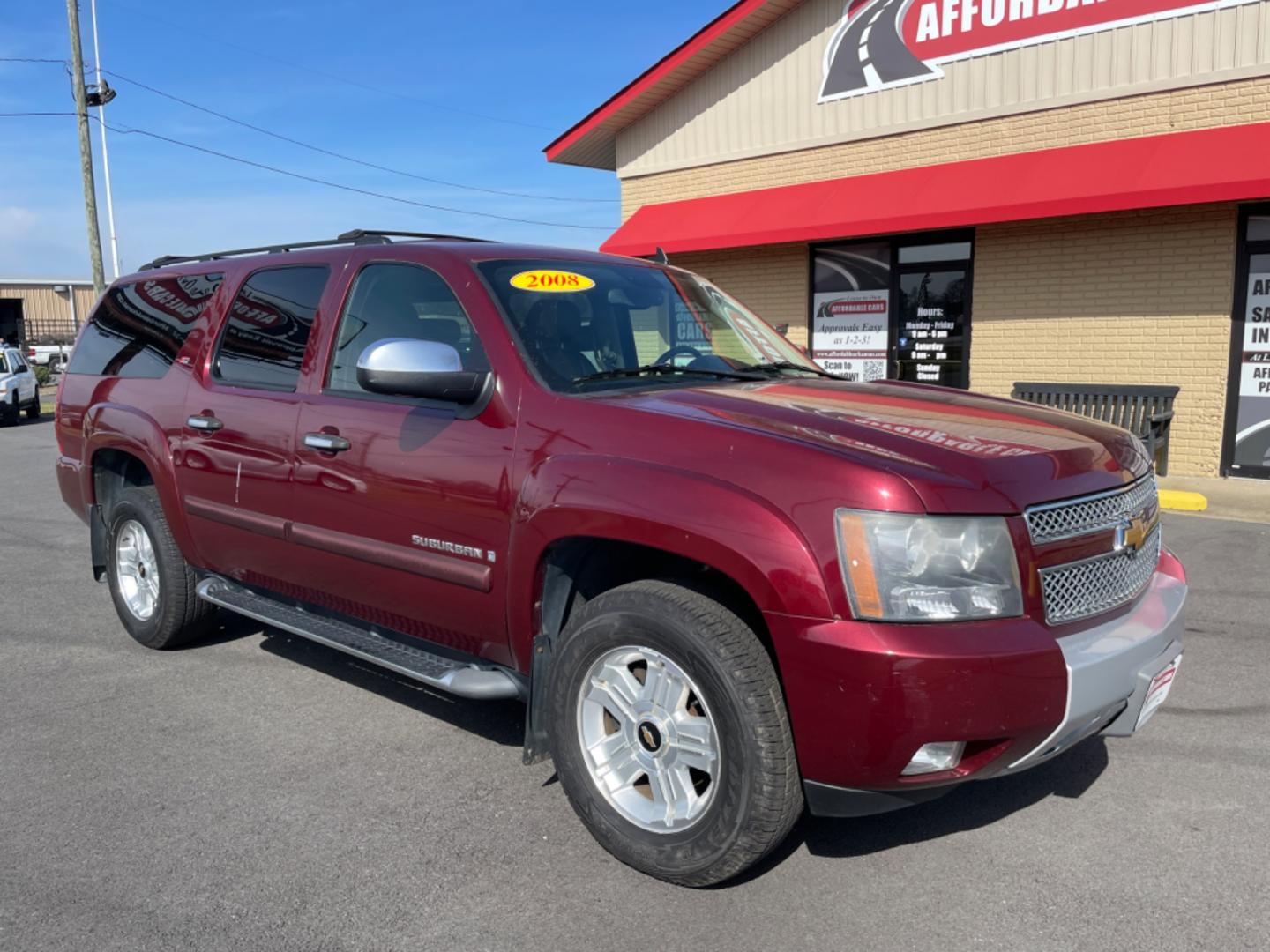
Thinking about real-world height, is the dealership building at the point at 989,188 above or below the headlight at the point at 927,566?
above

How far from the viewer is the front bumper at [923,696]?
8.48ft

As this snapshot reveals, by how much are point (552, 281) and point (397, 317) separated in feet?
2.07

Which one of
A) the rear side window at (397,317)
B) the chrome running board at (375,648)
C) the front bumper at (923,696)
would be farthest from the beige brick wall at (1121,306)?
the chrome running board at (375,648)

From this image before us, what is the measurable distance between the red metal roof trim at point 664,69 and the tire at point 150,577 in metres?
10.8

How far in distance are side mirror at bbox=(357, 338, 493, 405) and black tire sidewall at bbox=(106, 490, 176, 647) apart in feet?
7.63

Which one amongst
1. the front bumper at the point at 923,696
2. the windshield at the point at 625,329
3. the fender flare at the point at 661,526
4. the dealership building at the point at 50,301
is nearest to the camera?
the front bumper at the point at 923,696

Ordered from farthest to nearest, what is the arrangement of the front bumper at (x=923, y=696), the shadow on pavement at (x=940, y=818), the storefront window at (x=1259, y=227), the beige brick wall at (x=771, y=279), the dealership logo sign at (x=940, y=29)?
the beige brick wall at (x=771, y=279) < the dealership logo sign at (x=940, y=29) < the storefront window at (x=1259, y=227) < the shadow on pavement at (x=940, y=818) < the front bumper at (x=923, y=696)

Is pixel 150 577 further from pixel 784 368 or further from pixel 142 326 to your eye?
pixel 784 368

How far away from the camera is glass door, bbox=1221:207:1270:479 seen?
34.1ft

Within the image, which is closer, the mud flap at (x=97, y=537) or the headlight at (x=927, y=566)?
the headlight at (x=927, y=566)

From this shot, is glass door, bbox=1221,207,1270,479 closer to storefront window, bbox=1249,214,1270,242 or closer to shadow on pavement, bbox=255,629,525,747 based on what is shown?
storefront window, bbox=1249,214,1270,242

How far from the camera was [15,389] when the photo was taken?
2116 centimetres

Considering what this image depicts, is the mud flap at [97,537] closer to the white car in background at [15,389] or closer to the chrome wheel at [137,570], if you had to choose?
the chrome wheel at [137,570]

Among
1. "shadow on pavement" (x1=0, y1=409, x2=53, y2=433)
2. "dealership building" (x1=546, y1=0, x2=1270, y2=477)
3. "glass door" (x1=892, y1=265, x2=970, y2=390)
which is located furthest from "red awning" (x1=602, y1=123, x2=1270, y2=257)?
"shadow on pavement" (x1=0, y1=409, x2=53, y2=433)
